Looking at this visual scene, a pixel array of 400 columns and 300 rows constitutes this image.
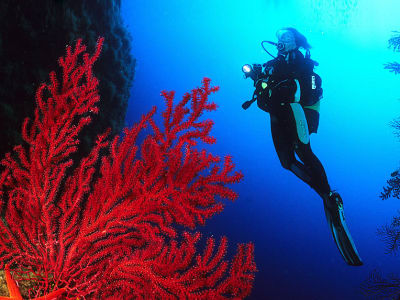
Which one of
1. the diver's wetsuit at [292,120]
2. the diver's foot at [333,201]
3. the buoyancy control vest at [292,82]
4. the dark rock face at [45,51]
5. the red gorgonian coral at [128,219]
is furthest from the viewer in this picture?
the dark rock face at [45,51]

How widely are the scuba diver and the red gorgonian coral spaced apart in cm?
176

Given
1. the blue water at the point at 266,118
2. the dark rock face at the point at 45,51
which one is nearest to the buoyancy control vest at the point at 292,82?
the dark rock face at the point at 45,51

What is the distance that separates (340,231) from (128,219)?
9.12 ft

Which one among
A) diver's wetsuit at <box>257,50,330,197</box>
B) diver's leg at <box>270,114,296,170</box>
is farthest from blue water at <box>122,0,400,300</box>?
diver's wetsuit at <box>257,50,330,197</box>

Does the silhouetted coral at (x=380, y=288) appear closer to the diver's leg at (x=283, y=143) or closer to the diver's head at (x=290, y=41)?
the diver's leg at (x=283, y=143)

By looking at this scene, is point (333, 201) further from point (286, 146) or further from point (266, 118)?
point (266, 118)

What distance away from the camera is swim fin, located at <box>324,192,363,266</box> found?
3.41 meters

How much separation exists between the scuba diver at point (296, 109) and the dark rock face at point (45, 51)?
3369 millimetres

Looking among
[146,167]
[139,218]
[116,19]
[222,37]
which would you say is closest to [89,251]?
[139,218]

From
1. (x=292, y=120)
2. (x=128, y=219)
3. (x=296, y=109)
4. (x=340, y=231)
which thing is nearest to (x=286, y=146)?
(x=292, y=120)

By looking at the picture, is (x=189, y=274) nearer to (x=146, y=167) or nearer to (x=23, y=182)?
(x=146, y=167)

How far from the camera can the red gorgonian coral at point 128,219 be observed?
239cm

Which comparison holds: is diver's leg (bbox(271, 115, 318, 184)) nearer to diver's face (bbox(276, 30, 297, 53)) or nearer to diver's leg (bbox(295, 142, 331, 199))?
diver's leg (bbox(295, 142, 331, 199))

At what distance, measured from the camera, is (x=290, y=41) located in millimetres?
4773
